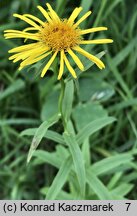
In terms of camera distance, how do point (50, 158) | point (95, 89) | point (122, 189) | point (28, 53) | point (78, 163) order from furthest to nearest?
point (95, 89)
point (122, 189)
point (50, 158)
point (78, 163)
point (28, 53)

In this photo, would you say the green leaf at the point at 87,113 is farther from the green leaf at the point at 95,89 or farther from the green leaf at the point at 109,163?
the green leaf at the point at 109,163

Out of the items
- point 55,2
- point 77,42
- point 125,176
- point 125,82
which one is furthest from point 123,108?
point 77,42

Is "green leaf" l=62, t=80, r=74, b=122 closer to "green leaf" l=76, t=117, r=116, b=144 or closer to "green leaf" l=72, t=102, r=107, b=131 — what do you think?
"green leaf" l=76, t=117, r=116, b=144

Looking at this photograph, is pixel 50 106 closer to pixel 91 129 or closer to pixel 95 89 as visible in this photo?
pixel 95 89

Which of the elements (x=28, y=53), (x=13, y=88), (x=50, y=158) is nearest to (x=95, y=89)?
(x=13, y=88)

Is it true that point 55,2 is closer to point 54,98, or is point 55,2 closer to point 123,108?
point 54,98

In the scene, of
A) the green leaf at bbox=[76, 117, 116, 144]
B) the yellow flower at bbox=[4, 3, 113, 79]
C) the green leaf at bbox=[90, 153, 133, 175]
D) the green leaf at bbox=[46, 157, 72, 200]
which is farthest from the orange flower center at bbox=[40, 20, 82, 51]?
the green leaf at bbox=[90, 153, 133, 175]
